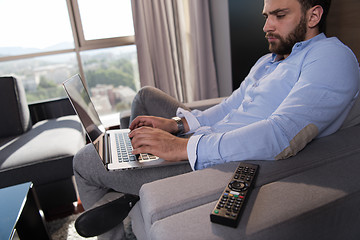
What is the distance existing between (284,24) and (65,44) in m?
2.64

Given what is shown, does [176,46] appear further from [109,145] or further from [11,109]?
[109,145]

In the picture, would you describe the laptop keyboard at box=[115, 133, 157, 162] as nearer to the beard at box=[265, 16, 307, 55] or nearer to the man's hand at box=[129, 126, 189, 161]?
the man's hand at box=[129, 126, 189, 161]

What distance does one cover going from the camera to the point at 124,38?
3076 millimetres

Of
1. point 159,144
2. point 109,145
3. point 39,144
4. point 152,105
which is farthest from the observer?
point 39,144

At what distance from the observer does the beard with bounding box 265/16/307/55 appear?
0.99 m

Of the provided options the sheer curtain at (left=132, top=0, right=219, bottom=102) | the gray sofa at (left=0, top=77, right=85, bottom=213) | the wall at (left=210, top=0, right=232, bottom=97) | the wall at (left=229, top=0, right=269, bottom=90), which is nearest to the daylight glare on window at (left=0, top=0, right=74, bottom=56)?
the sheer curtain at (left=132, top=0, right=219, bottom=102)

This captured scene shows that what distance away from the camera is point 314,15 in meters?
0.97

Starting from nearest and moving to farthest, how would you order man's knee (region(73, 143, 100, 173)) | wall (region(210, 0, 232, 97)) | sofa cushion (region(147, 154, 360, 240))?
sofa cushion (region(147, 154, 360, 240)) < man's knee (region(73, 143, 100, 173)) < wall (region(210, 0, 232, 97))

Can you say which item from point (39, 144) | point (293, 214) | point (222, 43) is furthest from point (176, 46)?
point (293, 214)

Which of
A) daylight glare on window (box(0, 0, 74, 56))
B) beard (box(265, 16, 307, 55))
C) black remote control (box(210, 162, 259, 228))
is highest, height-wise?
daylight glare on window (box(0, 0, 74, 56))

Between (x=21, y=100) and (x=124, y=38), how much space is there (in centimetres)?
138

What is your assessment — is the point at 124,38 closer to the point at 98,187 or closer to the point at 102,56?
the point at 102,56

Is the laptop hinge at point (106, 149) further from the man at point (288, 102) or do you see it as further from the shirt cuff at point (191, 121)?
the shirt cuff at point (191, 121)

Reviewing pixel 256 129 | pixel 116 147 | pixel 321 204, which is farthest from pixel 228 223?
pixel 116 147
